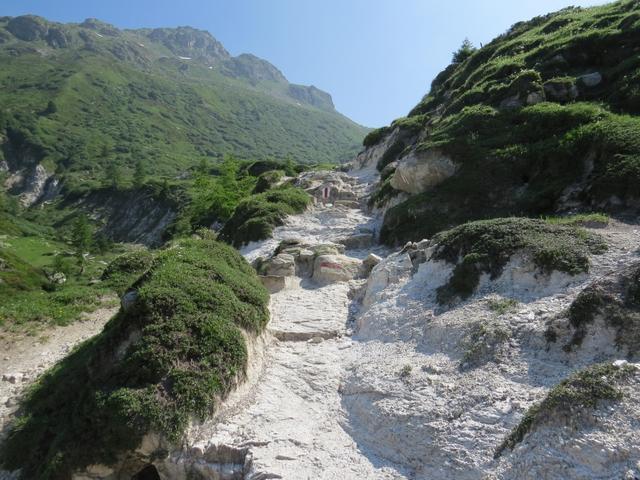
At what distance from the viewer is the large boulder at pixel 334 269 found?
82.1ft

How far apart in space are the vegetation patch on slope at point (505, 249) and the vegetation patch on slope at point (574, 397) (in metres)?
4.94

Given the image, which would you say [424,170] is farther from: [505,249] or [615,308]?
[615,308]

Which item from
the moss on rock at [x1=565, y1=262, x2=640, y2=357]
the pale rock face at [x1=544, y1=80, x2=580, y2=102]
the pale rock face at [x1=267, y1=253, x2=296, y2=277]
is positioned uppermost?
the pale rock face at [x1=544, y1=80, x2=580, y2=102]

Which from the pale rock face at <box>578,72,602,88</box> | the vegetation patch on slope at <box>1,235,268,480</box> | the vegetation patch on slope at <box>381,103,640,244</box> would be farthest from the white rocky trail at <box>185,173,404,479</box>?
the pale rock face at <box>578,72,602,88</box>

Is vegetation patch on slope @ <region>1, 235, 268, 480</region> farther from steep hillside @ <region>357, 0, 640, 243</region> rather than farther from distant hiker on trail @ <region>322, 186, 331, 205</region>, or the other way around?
distant hiker on trail @ <region>322, 186, 331, 205</region>

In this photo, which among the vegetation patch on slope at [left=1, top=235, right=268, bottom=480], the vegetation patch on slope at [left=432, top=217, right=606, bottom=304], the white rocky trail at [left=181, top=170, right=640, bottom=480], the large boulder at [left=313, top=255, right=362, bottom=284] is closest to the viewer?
the white rocky trail at [left=181, top=170, right=640, bottom=480]

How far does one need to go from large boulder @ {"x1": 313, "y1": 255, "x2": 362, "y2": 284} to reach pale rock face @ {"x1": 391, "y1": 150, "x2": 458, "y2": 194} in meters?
7.27

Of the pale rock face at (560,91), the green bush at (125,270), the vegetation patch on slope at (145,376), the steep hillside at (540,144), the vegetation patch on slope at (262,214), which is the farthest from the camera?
the vegetation patch on slope at (262,214)

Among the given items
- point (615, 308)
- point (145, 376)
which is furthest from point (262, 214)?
point (615, 308)

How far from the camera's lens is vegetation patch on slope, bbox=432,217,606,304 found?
14.4 m

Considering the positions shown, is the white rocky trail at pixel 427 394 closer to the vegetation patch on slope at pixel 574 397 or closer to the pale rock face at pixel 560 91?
the vegetation patch on slope at pixel 574 397

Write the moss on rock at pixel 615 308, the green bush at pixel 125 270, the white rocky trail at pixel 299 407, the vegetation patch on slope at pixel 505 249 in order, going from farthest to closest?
1. the green bush at pixel 125 270
2. the vegetation patch on slope at pixel 505 249
3. the white rocky trail at pixel 299 407
4. the moss on rock at pixel 615 308

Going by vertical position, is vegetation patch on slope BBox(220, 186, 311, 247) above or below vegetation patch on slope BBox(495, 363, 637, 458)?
above

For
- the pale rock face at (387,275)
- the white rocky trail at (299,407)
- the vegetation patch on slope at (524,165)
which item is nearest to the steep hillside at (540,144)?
the vegetation patch on slope at (524,165)
